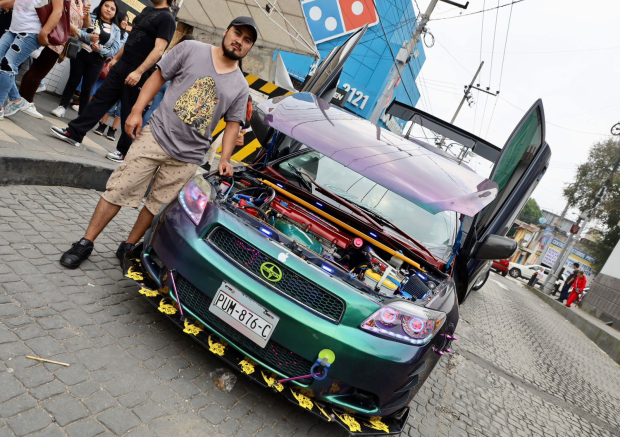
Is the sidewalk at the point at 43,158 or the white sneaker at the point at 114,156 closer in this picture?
the sidewalk at the point at 43,158

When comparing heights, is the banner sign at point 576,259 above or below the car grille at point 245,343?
above

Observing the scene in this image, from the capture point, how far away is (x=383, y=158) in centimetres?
346

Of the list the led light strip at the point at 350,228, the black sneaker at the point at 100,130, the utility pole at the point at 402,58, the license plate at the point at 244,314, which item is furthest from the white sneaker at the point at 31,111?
the utility pole at the point at 402,58

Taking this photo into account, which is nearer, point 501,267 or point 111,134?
point 111,134

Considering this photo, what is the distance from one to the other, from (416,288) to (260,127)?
1917 millimetres

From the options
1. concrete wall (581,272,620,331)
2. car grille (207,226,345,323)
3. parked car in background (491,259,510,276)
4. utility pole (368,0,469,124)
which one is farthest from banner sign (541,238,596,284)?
car grille (207,226,345,323)

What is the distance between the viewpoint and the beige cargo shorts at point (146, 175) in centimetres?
316

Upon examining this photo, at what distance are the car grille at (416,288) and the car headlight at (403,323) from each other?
35cm

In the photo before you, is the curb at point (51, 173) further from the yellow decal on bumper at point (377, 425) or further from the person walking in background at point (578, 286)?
the person walking in background at point (578, 286)

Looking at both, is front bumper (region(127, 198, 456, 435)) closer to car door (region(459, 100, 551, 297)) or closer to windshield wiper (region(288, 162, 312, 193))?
windshield wiper (region(288, 162, 312, 193))

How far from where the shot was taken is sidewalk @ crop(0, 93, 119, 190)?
3.96 m

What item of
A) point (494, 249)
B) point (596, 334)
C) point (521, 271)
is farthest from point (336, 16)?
point (521, 271)

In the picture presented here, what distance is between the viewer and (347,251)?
326cm

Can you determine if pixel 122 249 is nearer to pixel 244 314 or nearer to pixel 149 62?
pixel 244 314
